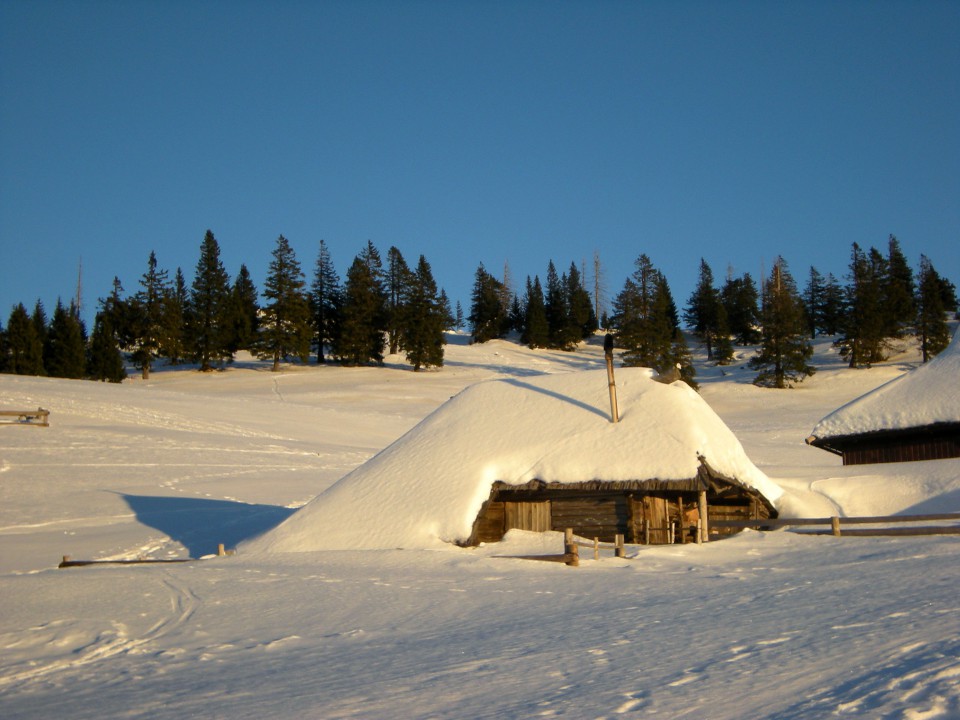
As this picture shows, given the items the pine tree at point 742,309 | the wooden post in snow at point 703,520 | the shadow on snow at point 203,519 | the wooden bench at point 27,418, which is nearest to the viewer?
the wooden post in snow at point 703,520

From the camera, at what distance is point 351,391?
5941 cm

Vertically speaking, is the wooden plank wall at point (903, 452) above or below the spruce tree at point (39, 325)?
below

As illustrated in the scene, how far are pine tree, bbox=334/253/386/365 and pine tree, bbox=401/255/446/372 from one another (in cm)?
268

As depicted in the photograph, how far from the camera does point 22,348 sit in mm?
70812

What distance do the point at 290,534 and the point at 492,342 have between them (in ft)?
262

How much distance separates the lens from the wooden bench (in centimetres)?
3472

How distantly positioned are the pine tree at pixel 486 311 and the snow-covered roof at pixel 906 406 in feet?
252

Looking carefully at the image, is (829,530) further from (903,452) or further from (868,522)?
(903,452)

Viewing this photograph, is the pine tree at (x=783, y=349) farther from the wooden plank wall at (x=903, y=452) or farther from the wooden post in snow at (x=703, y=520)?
the wooden post in snow at (x=703, y=520)

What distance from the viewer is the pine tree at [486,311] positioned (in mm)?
105031

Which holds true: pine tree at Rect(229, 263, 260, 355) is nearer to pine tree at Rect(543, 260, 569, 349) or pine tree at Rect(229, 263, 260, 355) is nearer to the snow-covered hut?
pine tree at Rect(543, 260, 569, 349)

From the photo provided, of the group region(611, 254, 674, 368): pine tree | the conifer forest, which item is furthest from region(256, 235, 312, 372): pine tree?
region(611, 254, 674, 368): pine tree

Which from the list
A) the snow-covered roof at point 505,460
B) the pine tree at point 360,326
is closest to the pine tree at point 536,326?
the pine tree at point 360,326

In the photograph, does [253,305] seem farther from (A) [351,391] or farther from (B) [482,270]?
(A) [351,391]
